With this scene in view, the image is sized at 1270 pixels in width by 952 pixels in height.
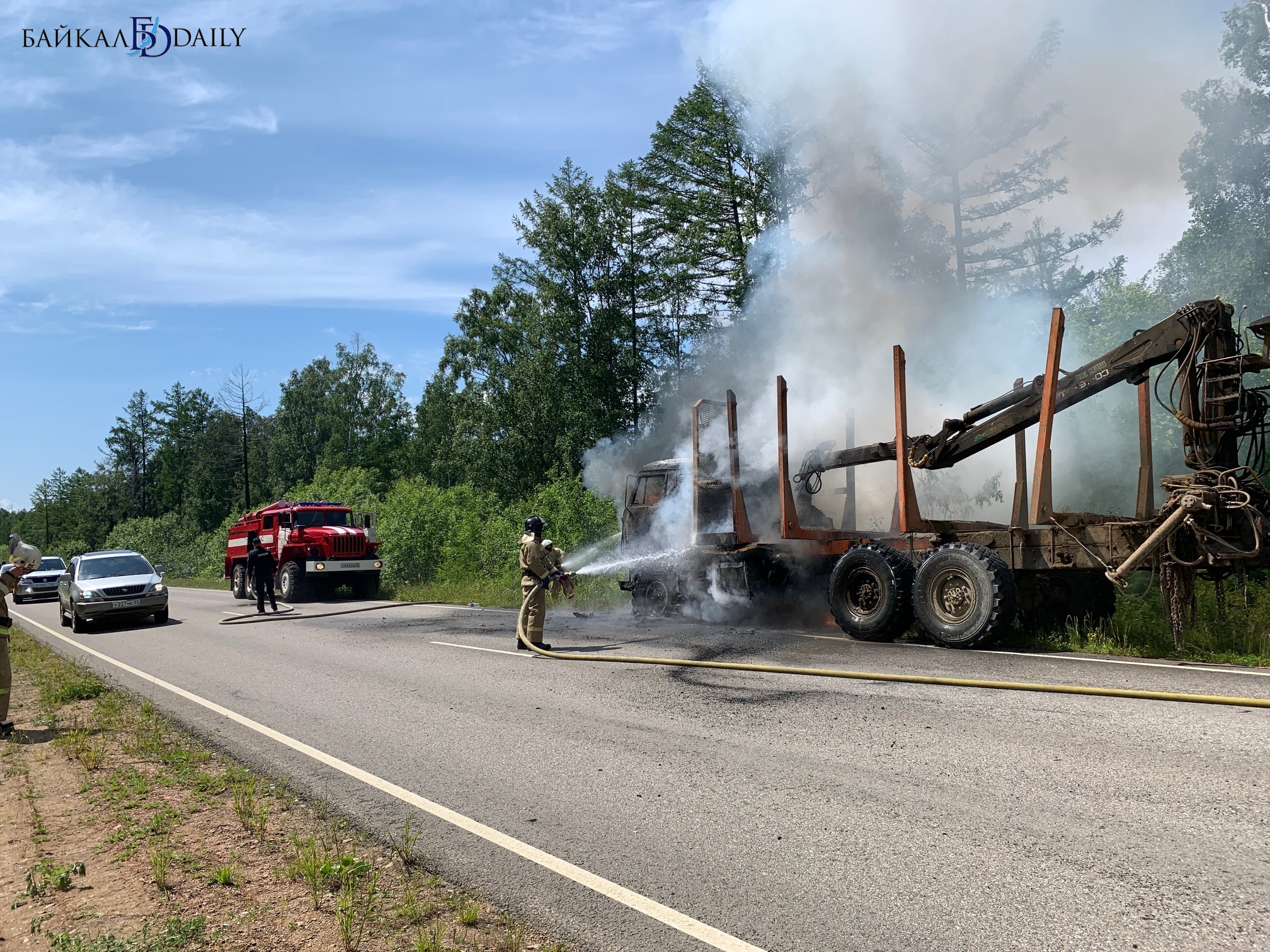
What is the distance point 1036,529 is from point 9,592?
1058 centimetres

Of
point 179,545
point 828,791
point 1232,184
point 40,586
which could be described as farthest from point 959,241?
point 179,545

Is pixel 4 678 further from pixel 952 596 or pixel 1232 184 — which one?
pixel 1232 184

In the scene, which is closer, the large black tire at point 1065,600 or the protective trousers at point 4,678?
the protective trousers at point 4,678

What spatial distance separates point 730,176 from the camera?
1166 inches

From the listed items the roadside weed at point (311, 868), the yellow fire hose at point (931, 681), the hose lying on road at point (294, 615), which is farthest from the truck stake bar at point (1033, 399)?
the hose lying on road at point (294, 615)

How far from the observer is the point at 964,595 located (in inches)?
407

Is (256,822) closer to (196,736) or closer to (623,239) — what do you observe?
(196,736)

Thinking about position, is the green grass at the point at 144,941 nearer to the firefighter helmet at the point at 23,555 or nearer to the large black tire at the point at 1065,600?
the firefighter helmet at the point at 23,555

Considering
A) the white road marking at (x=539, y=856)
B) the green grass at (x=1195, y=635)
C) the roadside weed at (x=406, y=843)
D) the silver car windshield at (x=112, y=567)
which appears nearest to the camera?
the white road marking at (x=539, y=856)

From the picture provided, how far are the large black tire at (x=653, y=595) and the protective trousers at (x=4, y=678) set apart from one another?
9263 mm

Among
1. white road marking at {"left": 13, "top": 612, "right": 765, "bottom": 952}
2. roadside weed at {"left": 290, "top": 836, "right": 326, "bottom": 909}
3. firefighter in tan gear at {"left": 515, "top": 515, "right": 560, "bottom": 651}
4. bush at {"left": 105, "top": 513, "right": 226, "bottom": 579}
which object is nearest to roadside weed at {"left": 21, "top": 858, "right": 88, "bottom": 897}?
roadside weed at {"left": 290, "top": 836, "right": 326, "bottom": 909}

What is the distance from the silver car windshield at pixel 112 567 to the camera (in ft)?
62.4

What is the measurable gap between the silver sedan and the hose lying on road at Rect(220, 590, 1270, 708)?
1081cm

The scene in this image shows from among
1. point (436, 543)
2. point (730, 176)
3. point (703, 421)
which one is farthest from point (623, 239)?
point (703, 421)
